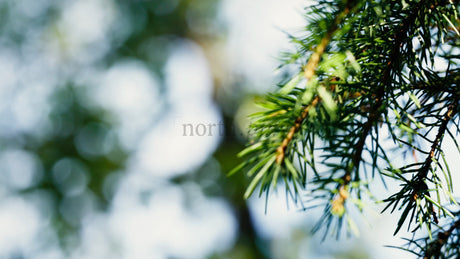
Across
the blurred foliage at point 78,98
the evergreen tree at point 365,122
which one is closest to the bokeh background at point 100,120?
the blurred foliage at point 78,98

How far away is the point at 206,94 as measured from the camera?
2.66 metres

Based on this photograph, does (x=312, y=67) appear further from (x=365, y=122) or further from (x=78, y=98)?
(x=78, y=98)

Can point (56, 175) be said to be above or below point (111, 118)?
below

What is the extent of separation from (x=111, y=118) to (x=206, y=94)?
0.76 m

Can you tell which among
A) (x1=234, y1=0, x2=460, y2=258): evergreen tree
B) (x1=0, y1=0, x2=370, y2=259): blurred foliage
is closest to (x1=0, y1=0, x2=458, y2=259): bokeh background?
(x1=0, y1=0, x2=370, y2=259): blurred foliage

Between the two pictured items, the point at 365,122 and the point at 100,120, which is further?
the point at 100,120

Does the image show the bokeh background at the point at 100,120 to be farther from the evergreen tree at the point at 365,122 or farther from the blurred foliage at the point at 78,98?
the evergreen tree at the point at 365,122

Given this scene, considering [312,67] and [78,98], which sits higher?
[312,67]

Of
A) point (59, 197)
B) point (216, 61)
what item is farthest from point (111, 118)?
point (216, 61)

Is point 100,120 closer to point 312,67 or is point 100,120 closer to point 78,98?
point 78,98

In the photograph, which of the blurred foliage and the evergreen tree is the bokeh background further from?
the evergreen tree

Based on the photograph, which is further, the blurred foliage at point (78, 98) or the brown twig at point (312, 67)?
the blurred foliage at point (78, 98)

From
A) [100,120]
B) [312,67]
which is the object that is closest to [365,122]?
[312,67]

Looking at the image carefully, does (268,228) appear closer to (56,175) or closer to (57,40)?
(56,175)
